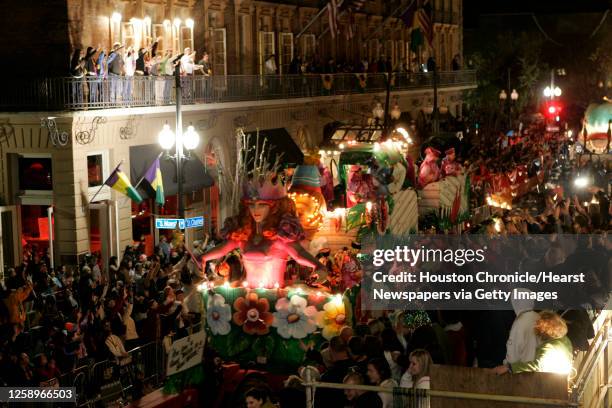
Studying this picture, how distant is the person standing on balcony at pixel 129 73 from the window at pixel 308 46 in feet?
48.7

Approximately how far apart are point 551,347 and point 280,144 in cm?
2634

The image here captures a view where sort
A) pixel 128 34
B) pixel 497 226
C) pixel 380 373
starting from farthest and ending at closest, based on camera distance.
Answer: pixel 128 34 < pixel 497 226 < pixel 380 373

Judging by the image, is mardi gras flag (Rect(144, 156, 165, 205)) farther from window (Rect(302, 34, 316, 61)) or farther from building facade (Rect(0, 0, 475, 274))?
window (Rect(302, 34, 316, 61))

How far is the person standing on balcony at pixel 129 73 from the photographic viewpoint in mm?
26781

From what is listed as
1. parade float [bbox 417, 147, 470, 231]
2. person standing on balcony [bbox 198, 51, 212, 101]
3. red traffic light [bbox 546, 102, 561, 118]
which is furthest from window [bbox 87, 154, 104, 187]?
red traffic light [bbox 546, 102, 561, 118]

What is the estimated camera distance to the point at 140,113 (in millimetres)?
27828

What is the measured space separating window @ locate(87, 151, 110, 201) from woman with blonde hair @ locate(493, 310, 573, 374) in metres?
16.8

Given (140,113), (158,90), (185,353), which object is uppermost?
(158,90)

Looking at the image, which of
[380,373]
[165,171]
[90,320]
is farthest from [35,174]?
[380,373]

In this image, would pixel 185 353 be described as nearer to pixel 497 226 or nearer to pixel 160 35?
pixel 497 226

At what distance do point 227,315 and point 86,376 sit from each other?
72.3 inches

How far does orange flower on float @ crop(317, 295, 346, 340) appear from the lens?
45.6 feet

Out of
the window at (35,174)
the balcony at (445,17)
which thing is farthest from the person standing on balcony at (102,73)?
A: the balcony at (445,17)

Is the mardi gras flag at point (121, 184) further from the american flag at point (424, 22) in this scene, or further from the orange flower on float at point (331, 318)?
the american flag at point (424, 22)
